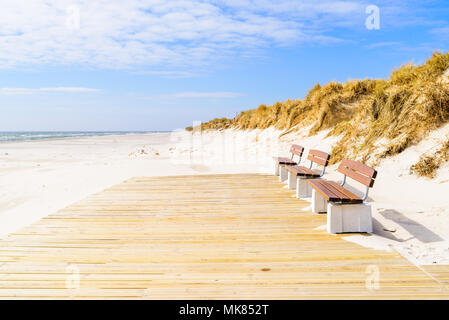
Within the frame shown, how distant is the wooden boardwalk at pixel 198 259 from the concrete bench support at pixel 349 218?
0.20 meters

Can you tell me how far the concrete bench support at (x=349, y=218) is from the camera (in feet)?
13.0

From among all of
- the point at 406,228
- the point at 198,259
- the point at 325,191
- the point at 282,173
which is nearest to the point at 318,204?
the point at 325,191

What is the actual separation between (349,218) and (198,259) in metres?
1.94

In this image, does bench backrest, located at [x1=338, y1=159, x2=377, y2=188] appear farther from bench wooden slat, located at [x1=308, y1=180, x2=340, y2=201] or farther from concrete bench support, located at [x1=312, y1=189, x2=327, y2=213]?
concrete bench support, located at [x1=312, y1=189, x2=327, y2=213]

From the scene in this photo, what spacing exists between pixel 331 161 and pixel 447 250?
5.72m

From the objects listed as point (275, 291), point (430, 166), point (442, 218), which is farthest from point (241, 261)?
point (430, 166)

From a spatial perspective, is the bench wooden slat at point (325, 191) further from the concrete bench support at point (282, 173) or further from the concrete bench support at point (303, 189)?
the concrete bench support at point (282, 173)

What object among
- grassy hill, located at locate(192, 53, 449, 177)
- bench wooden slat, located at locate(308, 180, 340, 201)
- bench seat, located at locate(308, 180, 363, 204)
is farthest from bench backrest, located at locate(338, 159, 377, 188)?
grassy hill, located at locate(192, 53, 449, 177)

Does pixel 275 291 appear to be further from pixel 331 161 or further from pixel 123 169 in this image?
pixel 123 169

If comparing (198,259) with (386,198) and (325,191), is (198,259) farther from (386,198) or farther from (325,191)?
(386,198)

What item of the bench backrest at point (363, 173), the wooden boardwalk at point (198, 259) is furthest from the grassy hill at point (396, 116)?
the wooden boardwalk at point (198, 259)

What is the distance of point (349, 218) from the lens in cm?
399

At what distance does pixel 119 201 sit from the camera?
5805 mm

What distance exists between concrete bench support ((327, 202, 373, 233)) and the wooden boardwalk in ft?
0.66
